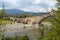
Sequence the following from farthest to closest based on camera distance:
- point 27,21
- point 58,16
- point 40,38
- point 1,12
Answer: point 27,21 → point 40,38 → point 58,16 → point 1,12

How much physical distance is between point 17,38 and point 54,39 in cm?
236

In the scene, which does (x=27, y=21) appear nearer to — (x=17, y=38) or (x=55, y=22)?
(x=17, y=38)

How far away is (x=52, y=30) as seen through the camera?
5.68m

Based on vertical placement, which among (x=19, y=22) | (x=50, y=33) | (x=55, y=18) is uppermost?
(x=55, y=18)

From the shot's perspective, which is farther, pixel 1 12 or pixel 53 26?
pixel 53 26

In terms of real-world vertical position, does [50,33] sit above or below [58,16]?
below

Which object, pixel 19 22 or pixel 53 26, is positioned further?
pixel 19 22

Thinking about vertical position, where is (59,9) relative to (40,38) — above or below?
above

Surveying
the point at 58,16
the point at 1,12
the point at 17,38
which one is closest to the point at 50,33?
the point at 58,16

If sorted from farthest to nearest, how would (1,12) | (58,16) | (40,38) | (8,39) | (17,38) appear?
(8,39) < (17,38) < (40,38) < (58,16) < (1,12)

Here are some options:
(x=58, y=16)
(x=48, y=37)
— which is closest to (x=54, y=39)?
(x=48, y=37)

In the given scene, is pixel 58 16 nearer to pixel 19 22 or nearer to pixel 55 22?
pixel 55 22

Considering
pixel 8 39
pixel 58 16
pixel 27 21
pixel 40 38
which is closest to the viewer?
pixel 58 16

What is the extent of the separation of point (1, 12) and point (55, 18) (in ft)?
4.37
